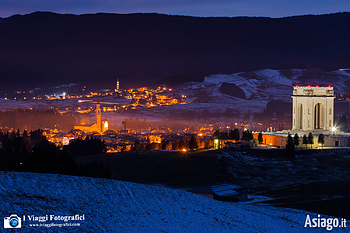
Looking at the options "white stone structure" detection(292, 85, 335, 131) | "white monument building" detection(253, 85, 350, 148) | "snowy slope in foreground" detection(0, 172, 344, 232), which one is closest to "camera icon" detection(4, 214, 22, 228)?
"snowy slope in foreground" detection(0, 172, 344, 232)

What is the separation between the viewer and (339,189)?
40375 millimetres

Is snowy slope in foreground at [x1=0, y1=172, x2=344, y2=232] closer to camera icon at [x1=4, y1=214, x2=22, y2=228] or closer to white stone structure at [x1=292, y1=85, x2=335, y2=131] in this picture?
camera icon at [x1=4, y1=214, x2=22, y2=228]

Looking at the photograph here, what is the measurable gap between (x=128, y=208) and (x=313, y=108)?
47.7 m

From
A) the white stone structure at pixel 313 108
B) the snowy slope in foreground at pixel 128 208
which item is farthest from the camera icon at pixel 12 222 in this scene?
the white stone structure at pixel 313 108

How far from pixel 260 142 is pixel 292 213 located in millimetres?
34887

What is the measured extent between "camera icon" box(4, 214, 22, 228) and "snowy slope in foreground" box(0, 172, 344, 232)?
370mm

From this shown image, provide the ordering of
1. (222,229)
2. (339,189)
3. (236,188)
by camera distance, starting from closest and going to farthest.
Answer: (222,229), (236,188), (339,189)

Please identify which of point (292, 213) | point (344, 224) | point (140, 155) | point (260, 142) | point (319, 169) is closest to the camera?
point (344, 224)

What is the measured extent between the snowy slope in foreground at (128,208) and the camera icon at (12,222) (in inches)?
14.6

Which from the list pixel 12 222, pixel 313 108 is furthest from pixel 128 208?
pixel 313 108

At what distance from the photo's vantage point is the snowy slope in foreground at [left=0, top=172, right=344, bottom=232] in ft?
79.8

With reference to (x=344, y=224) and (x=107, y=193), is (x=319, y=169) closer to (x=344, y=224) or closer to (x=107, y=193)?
(x=344, y=224)

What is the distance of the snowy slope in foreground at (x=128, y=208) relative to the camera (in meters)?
24.3

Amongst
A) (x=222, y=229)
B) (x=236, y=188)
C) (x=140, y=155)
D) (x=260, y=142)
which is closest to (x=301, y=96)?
(x=260, y=142)
